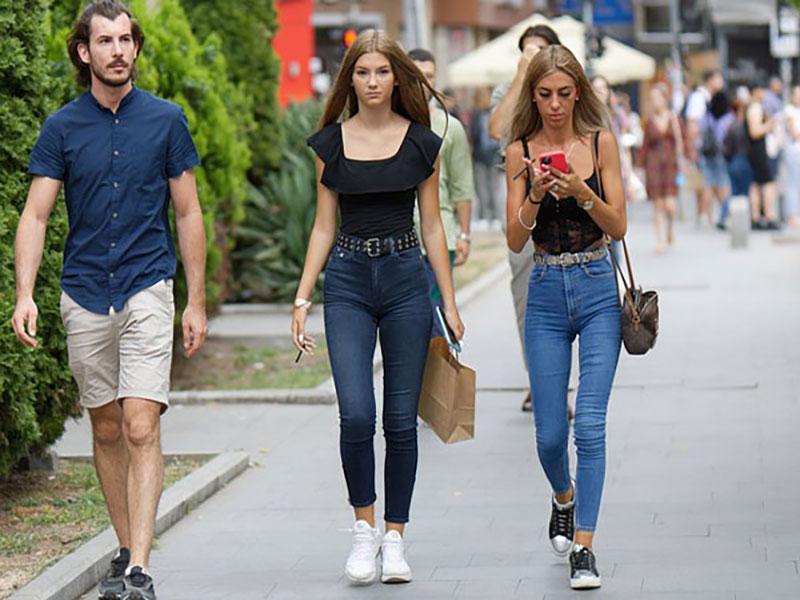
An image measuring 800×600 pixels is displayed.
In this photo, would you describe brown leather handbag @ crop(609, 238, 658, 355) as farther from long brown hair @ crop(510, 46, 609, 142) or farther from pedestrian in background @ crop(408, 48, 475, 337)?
pedestrian in background @ crop(408, 48, 475, 337)

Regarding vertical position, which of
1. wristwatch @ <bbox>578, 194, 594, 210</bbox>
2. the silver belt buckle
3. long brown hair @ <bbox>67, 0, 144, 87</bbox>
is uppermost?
long brown hair @ <bbox>67, 0, 144, 87</bbox>

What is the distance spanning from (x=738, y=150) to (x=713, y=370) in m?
13.9

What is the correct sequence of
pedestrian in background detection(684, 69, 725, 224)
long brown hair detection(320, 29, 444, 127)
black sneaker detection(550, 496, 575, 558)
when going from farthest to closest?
pedestrian in background detection(684, 69, 725, 224), black sneaker detection(550, 496, 575, 558), long brown hair detection(320, 29, 444, 127)

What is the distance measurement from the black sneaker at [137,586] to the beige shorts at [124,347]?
1.86 feet

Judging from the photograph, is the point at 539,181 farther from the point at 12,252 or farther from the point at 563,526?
the point at 12,252

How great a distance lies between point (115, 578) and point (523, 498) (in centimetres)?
229

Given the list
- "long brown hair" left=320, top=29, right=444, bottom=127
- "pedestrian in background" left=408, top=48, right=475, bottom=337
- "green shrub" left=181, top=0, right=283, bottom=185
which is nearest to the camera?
"long brown hair" left=320, top=29, right=444, bottom=127

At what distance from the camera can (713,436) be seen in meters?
9.95

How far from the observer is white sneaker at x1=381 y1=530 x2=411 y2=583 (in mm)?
6809

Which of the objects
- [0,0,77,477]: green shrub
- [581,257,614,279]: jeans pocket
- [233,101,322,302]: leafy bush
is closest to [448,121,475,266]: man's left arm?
[0,0,77,477]: green shrub

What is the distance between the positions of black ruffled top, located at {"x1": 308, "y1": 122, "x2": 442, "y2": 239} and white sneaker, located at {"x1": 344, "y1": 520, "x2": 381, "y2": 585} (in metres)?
1.04

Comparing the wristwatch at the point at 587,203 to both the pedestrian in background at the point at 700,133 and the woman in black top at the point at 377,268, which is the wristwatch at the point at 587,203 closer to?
the woman in black top at the point at 377,268

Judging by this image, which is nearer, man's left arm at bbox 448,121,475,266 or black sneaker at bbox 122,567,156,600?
black sneaker at bbox 122,567,156,600

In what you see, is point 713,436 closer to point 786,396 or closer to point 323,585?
point 786,396
